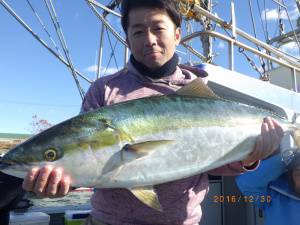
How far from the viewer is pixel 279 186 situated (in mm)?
3947

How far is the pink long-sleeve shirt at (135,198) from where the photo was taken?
2.12 m

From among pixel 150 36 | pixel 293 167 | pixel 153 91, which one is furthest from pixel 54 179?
pixel 293 167

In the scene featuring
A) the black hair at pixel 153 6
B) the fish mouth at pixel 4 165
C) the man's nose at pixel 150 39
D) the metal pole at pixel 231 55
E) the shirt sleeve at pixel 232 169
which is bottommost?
the fish mouth at pixel 4 165

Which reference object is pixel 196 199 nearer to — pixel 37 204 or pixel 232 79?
pixel 232 79

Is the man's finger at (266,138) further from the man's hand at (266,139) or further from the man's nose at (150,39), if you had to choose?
the man's nose at (150,39)

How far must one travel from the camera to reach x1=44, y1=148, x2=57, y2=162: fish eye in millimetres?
1800

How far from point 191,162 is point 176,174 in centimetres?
10

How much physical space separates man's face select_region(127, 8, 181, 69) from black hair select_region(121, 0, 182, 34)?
25mm

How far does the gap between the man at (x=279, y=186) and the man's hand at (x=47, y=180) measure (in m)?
2.50

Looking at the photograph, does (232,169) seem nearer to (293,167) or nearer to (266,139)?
(266,139)

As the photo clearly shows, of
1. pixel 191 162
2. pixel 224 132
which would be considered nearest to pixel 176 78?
pixel 224 132

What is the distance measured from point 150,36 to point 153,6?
195 millimetres

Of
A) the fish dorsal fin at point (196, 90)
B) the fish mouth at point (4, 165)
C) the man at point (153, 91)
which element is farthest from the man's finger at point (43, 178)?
the fish dorsal fin at point (196, 90)

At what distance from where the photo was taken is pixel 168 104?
2.11 m
